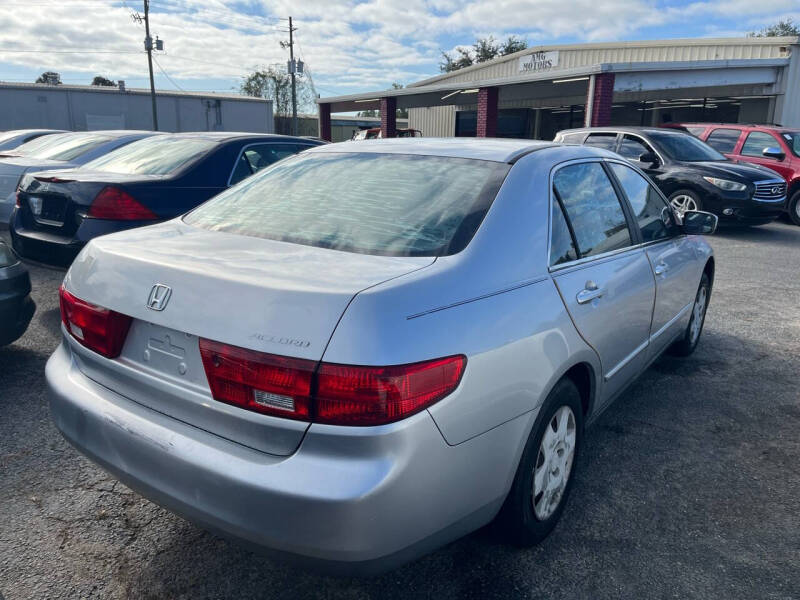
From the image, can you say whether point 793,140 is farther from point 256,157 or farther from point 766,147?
point 256,157

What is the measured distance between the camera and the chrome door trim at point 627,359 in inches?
116

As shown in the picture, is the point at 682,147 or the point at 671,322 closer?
the point at 671,322

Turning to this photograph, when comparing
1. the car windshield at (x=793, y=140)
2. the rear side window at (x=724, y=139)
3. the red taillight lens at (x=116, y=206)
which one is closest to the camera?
the red taillight lens at (x=116, y=206)

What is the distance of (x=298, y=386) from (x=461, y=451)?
53cm

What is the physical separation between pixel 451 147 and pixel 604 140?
8906 mm

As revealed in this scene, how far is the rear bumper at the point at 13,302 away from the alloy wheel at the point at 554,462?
10.8 feet

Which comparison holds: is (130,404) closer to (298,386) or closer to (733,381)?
(298,386)

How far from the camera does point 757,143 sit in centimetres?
1241

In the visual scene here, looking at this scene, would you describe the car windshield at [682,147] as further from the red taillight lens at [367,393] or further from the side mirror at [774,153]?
the red taillight lens at [367,393]

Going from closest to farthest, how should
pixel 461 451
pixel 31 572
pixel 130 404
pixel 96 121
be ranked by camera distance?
1. pixel 461 451
2. pixel 130 404
3. pixel 31 572
4. pixel 96 121

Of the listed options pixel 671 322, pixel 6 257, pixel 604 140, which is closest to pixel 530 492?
pixel 671 322

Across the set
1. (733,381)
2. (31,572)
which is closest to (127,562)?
(31,572)

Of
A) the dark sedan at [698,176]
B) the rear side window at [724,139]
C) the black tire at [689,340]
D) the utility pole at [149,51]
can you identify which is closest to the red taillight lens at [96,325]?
the black tire at [689,340]

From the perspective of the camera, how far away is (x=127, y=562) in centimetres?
238
